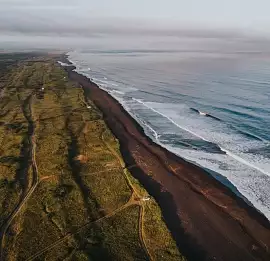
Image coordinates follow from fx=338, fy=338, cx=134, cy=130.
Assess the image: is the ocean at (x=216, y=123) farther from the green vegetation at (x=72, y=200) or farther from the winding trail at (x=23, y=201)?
the winding trail at (x=23, y=201)

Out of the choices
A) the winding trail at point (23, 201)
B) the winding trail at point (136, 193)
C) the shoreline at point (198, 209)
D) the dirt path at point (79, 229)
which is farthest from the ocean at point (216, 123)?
the winding trail at point (23, 201)

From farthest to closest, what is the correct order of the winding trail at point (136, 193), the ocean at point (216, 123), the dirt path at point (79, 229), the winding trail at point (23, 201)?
the ocean at point (216, 123)
the winding trail at point (23, 201)
the winding trail at point (136, 193)
the dirt path at point (79, 229)

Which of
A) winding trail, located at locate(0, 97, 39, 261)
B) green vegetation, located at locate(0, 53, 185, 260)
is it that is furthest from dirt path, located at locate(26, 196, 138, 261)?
winding trail, located at locate(0, 97, 39, 261)

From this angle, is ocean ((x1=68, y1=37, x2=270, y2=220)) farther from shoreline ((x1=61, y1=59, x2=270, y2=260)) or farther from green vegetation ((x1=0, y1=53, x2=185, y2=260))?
green vegetation ((x1=0, y1=53, x2=185, y2=260))

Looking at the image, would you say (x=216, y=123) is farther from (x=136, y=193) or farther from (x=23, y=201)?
(x=23, y=201)

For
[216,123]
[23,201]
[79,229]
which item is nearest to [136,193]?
[79,229]

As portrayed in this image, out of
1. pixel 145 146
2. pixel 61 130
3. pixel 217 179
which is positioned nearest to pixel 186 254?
pixel 217 179

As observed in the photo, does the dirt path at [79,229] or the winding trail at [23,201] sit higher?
the winding trail at [23,201]
